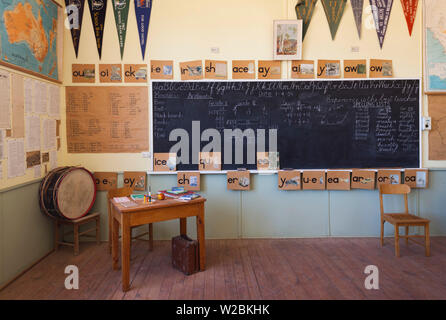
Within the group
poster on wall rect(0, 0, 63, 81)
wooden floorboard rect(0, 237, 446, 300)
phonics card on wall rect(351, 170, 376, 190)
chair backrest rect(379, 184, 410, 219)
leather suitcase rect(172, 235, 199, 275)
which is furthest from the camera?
phonics card on wall rect(351, 170, 376, 190)

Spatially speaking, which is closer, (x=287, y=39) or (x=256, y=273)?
(x=256, y=273)

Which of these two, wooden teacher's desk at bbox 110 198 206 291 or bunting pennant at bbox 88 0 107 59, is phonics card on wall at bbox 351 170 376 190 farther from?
bunting pennant at bbox 88 0 107 59

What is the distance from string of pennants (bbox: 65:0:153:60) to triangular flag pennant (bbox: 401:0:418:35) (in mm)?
3446

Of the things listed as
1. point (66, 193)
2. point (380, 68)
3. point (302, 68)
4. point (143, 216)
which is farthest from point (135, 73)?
point (380, 68)

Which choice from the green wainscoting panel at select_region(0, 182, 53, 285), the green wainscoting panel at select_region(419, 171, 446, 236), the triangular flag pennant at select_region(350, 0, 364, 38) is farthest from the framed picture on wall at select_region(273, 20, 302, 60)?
the green wainscoting panel at select_region(0, 182, 53, 285)

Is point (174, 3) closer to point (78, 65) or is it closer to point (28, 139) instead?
point (78, 65)

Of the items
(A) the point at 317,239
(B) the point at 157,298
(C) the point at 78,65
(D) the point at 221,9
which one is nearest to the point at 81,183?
(C) the point at 78,65

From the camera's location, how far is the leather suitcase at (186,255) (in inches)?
114

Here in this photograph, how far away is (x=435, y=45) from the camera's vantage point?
3.87m

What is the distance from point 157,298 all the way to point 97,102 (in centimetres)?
266

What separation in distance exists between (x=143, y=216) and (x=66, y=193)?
129 cm

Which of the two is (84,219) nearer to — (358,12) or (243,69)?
(243,69)

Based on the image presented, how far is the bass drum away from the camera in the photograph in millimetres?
3250

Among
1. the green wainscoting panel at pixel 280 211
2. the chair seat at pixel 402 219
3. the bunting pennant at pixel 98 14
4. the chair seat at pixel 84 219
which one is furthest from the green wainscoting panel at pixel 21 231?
the chair seat at pixel 402 219
